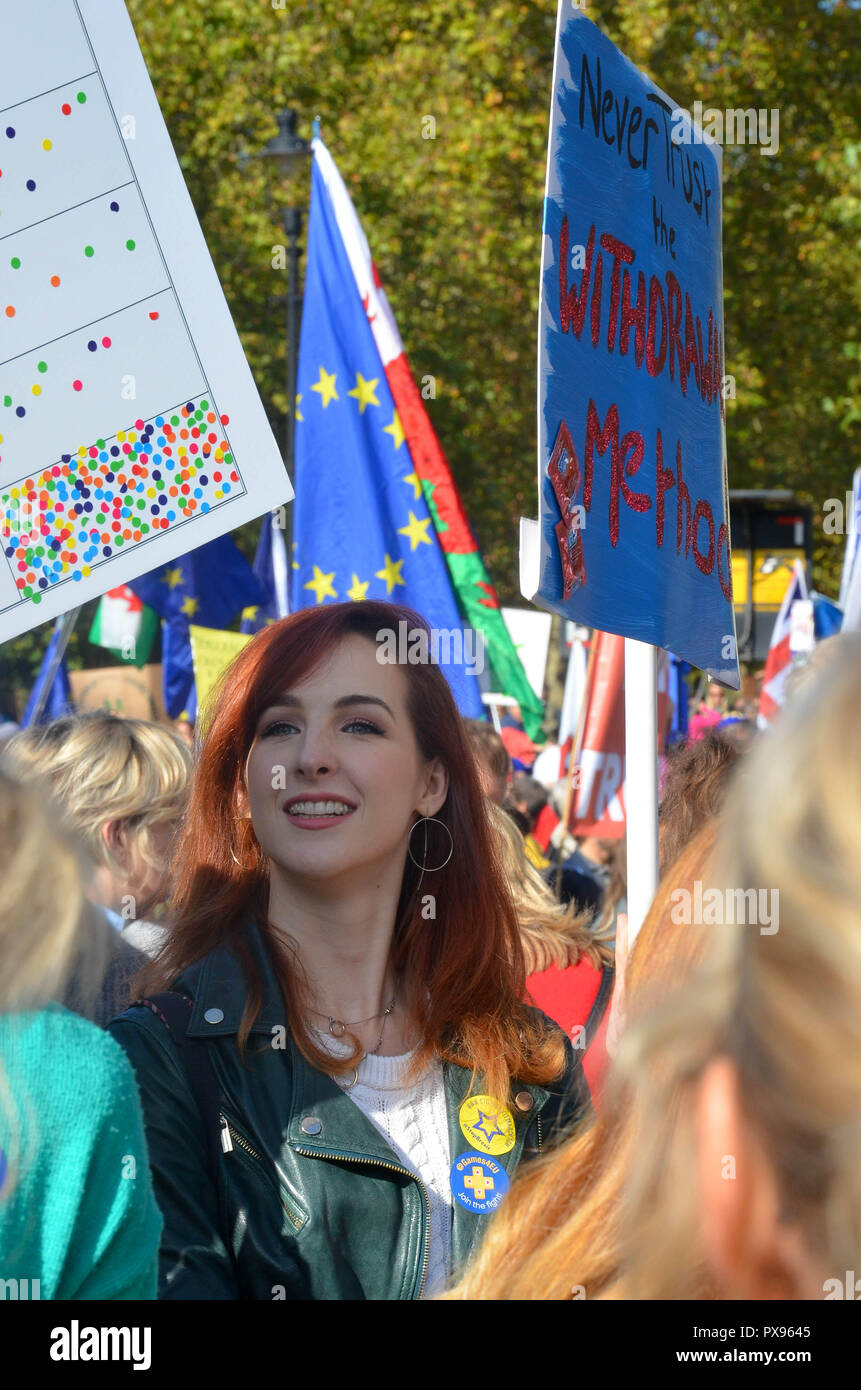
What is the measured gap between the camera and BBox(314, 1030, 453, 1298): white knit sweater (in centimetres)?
193

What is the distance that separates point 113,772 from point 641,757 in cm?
133

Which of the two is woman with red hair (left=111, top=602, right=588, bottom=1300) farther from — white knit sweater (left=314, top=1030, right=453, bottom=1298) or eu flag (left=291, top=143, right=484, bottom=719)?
eu flag (left=291, top=143, right=484, bottom=719)

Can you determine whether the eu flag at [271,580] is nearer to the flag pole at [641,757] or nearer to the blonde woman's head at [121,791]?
the blonde woman's head at [121,791]

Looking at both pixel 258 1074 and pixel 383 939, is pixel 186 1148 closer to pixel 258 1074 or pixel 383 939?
pixel 258 1074

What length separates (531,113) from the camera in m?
18.1

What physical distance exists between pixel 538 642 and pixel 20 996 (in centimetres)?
739

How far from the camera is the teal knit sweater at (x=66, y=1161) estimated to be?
1.38 metres

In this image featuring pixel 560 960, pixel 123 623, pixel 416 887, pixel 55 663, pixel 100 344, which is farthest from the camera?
pixel 123 623

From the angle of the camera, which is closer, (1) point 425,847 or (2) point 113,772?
(1) point 425,847

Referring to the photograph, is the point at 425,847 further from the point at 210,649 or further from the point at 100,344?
the point at 210,649

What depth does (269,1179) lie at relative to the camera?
1.88 m

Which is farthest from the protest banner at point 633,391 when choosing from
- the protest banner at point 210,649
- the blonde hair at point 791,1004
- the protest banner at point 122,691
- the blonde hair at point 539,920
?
the protest banner at point 122,691

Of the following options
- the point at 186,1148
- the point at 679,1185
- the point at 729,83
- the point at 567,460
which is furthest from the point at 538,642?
the point at 729,83

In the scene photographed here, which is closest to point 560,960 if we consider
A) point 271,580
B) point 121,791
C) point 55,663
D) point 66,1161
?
point 121,791
